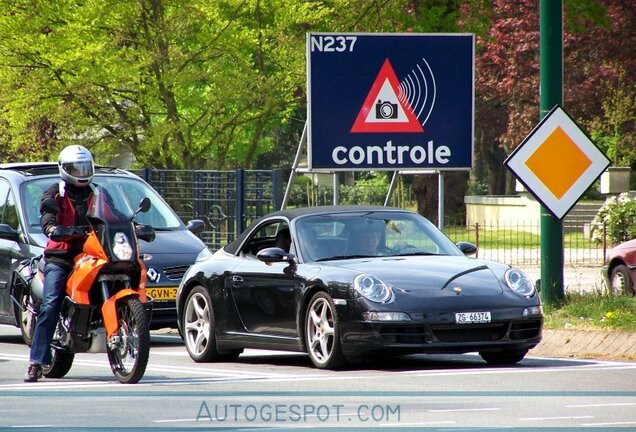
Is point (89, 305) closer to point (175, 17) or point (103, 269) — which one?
point (103, 269)

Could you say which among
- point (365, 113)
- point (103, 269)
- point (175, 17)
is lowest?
point (103, 269)

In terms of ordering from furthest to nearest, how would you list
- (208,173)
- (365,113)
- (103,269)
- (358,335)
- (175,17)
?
(175,17) → (208,173) → (365,113) → (358,335) → (103,269)

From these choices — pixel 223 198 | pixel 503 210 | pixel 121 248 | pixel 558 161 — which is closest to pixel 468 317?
pixel 121 248

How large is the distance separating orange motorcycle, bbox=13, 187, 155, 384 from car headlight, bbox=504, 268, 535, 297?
3001mm

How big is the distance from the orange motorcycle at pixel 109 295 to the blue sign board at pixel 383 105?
26.2 ft

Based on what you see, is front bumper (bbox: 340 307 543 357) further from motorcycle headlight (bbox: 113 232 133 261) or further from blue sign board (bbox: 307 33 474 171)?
blue sign board (bbox: 307 33 474 171)

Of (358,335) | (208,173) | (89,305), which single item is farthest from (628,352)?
(208,173)

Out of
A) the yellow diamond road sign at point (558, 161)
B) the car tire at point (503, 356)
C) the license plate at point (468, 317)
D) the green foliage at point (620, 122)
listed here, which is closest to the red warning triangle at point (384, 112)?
the yellow diamond road sign at point (558, 161)

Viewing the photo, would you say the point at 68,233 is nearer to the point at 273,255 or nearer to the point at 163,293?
the point at 273,255

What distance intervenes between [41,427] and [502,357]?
5277 millimetres

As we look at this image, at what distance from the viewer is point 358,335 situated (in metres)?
13.1

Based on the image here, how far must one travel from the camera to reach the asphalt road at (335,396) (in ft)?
32.0

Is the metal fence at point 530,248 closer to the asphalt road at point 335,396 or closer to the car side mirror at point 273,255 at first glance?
the car side mirror at point 273,255

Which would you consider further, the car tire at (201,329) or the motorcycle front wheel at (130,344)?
the car tire at (201,329)
